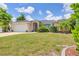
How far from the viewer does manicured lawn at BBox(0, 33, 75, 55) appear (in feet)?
5.64

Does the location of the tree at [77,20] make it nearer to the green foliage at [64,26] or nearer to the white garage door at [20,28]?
the green foliage at [64,26]

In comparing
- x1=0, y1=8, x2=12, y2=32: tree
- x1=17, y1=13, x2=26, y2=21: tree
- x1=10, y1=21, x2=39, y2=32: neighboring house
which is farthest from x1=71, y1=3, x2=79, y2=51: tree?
x1=0, y1=8, x2=12, y2=32: tree

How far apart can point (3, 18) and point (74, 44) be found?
77 cm

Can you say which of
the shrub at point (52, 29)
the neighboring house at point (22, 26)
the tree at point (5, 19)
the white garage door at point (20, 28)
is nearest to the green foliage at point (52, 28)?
the shrub at point (52, 29)

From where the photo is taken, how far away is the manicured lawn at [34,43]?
1.72 metres

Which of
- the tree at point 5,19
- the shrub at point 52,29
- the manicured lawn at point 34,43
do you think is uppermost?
the tree at point 5,19

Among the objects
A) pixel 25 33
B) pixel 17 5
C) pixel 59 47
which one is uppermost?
pixel 17 5

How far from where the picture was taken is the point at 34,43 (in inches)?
68.4

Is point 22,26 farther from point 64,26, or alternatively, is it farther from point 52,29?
point 64,26

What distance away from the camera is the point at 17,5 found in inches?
68.9

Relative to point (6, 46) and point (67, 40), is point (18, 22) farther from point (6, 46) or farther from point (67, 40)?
point (67, 40)

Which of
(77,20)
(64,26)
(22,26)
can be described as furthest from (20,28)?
(77,20)

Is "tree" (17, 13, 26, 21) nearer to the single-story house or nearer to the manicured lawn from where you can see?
the single-story house

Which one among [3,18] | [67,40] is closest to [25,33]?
[3,18]
